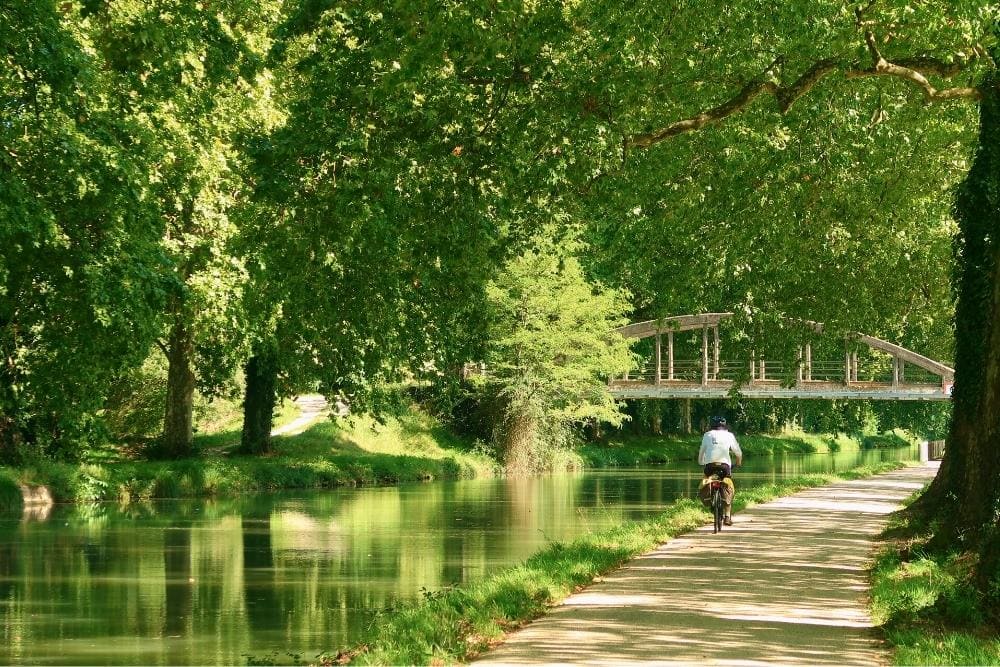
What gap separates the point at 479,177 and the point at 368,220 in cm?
144

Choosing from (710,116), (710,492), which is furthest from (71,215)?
(710,492)

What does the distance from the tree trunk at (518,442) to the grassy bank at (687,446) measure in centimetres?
465

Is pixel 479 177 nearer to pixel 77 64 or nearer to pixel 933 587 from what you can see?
pixel 77 64

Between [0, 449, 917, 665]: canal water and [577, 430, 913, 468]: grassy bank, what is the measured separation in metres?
18.0

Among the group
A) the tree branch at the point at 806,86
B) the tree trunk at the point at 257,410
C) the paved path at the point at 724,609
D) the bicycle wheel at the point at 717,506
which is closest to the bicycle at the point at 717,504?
the bicycle wheel at the point at 717,506

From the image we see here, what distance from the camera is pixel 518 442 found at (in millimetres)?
42469

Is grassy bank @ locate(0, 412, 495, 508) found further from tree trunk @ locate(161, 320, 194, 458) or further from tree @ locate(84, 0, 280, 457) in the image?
tree @ locate(84, 0, 280, 457)

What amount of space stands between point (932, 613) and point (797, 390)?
1778 inches

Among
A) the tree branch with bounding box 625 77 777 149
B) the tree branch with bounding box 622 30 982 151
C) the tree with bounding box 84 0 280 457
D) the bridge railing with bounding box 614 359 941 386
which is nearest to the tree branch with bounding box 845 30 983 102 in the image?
the tree branch with bounding box 622 30 982 151

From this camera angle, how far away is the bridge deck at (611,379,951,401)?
53656mm

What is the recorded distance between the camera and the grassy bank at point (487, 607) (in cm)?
912

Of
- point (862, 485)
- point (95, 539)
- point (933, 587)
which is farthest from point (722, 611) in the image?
point (862, 485)

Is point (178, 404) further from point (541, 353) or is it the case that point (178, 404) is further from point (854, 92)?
point (854, 92)

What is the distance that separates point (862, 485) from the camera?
102 feet
